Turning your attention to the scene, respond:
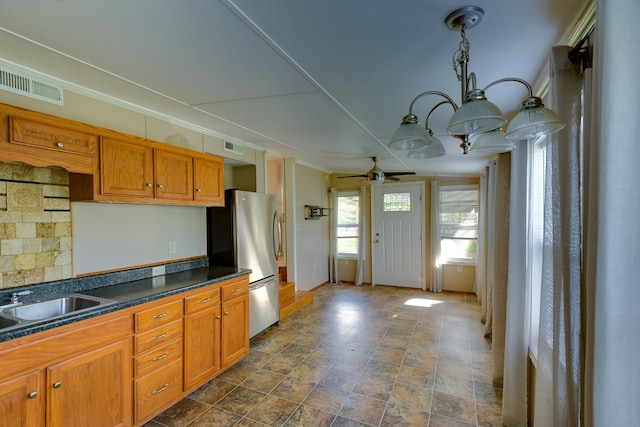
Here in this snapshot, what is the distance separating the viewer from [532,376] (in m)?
2.15

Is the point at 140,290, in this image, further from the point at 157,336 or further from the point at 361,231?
the point at 361,231

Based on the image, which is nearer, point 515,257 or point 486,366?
point 515,257

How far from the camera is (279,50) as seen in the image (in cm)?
161

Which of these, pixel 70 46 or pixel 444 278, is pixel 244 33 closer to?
pixel 70 46

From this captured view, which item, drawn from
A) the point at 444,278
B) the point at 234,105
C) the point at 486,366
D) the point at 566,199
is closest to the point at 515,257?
the point at 566,199

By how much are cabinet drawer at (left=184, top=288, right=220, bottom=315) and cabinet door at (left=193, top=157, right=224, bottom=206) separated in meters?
0.89

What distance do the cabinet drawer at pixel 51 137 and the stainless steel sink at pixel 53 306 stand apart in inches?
39.2

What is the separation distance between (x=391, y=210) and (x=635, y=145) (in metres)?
5.62

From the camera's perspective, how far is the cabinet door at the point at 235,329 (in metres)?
2.87

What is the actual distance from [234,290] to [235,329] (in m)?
0.38

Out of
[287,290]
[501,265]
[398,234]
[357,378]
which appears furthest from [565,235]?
[398,234]

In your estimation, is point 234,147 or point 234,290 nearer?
point 234,290

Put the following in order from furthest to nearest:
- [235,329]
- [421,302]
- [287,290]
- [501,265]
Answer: [421,302], [287,290], [235,329], [501,265]

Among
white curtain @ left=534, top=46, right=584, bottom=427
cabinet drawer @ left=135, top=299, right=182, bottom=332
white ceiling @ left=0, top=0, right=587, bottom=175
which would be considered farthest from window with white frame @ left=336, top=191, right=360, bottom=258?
white curtain @ left=534, top=46, right=584, bottom=427
